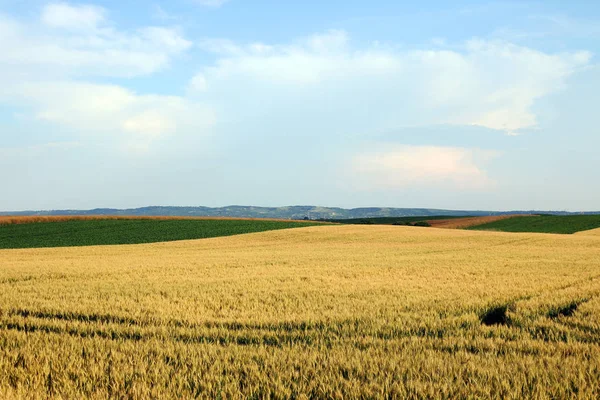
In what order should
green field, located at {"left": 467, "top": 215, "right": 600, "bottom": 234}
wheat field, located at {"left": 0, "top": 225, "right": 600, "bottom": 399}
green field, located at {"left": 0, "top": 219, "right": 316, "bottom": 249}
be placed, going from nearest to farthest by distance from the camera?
1. wheat field, located at {"left": 0, "top": 225, "right": 600, "bottom": 399}
2. green field, located at {"left": 0, "top": 219, "right": 316, "bottom": 249}
3. green field, located at {"left": 467, "top": 215, "right": 600, "bottom": 234}

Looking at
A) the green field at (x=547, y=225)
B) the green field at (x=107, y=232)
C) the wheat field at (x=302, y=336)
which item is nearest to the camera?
the wheat field at (x=302, y=336)

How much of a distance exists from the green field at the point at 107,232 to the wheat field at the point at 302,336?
33.7m

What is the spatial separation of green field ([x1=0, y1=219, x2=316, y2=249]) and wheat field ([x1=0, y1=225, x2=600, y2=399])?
111 feet

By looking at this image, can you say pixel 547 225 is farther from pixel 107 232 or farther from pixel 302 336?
pixel 302 336

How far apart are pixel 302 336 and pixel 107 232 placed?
52956 millimetres

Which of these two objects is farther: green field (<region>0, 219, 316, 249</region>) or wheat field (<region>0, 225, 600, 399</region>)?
green field (<region>0, 219, 316, 249</region>)

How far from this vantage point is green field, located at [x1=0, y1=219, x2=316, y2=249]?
47719mm

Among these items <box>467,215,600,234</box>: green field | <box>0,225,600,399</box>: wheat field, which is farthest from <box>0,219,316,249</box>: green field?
<box>0,225,600,399</box>: wheat field

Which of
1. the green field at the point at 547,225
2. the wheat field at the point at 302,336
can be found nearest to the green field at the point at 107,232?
the green field at the point at 547,225

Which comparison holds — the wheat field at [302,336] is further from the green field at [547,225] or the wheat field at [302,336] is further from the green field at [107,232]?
the green field at [547,225]

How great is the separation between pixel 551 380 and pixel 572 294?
25.0 ft

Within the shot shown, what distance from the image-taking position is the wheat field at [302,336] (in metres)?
5.56

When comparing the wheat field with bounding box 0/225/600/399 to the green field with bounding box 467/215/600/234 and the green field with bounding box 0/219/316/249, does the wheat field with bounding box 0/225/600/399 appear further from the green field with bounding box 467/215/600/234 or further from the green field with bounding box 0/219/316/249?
the green field with bounding box 467/215/600/234

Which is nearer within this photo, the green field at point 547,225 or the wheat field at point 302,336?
the wheat field at point 302,336
